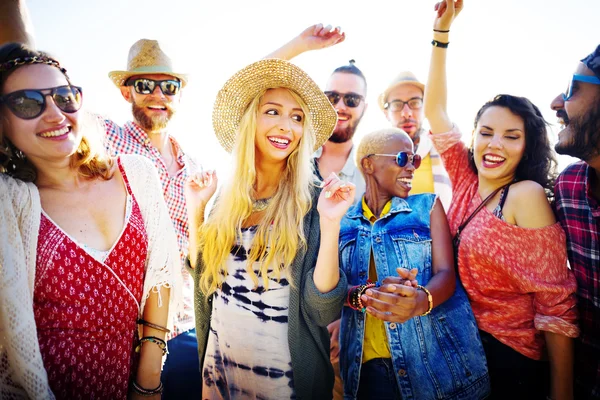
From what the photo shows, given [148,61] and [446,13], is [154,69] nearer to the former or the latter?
[148,61]

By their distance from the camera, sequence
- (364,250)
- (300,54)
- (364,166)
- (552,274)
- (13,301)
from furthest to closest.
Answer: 1. (300,54)
2. (364,166)
3. (364,250)
4. (552,274)
5. (13,301)

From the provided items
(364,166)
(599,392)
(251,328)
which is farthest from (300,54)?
(599,392)

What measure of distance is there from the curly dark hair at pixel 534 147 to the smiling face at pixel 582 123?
107 millimetres

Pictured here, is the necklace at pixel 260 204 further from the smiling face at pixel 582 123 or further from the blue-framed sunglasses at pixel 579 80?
the blue-framed sunglasses at pixel 579 80

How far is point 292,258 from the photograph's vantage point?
7.63ft

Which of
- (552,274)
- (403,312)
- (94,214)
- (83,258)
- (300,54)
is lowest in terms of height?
(403,312)

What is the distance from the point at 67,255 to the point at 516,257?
260 cm

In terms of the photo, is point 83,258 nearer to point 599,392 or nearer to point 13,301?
point 13,301

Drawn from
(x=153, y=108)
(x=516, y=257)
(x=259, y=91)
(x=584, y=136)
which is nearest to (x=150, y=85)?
(x=153, y=108)

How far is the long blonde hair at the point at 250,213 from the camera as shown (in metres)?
2.37

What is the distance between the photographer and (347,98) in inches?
168

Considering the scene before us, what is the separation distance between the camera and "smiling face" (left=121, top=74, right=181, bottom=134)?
4156 millimetres

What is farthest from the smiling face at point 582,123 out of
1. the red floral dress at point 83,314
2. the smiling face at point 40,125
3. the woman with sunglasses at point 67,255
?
the smiling face at point 40,125

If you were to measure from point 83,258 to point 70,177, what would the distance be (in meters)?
0.53
